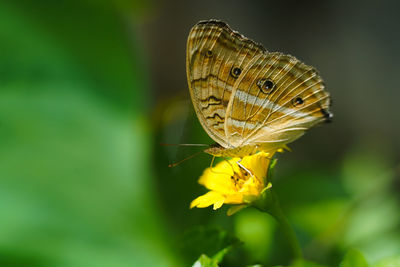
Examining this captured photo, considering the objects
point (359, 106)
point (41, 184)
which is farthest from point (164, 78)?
point (41, 184)

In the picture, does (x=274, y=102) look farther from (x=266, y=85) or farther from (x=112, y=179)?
(x=112, y=179)

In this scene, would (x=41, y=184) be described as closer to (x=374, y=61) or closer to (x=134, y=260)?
(x=134, y=260)

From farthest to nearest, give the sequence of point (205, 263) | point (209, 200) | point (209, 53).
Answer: point (209, 53), point (209, 200), point (205, 263)

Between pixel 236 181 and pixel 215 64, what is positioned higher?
pixel 215 64

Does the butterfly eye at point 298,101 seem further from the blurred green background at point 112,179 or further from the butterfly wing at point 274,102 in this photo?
the blurred green background at point 112,179

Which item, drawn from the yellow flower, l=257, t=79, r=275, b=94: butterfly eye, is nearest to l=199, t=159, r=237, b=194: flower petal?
the yellow flower

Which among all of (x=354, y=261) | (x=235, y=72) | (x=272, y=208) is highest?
(x=235, y=72)

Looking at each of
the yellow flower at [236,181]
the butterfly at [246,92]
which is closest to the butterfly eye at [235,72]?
the butterfly at [246,92]

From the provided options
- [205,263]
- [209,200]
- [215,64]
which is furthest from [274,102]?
[205,263]
